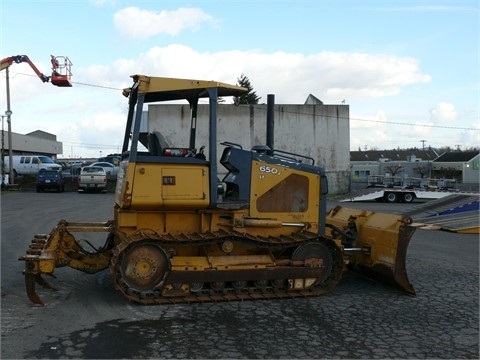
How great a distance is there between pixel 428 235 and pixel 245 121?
70.1 feet

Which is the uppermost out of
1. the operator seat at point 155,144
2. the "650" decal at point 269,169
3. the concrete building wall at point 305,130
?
the concrete building wall at point 305,130

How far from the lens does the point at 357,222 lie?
7785 millimetres

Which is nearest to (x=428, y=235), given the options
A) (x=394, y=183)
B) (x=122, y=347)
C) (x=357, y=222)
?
(x=357, y=222)

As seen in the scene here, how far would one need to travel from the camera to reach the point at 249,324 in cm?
546

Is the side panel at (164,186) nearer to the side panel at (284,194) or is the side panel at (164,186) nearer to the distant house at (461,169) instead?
the side panel at (284,194)

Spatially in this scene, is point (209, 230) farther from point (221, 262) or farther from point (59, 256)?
point (59, 256)

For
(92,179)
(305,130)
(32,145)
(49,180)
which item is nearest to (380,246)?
(92,179)

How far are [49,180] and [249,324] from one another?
26.7 meters

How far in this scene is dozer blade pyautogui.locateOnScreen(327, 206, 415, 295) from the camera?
22.3 ft

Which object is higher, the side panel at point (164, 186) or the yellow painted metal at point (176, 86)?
the yellow painted metal at point (176, 86)

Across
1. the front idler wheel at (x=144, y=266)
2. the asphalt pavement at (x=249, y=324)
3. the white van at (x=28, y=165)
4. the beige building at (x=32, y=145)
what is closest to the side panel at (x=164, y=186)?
the front idler wheel at (x=144, y=266)

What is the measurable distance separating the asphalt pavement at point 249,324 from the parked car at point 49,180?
23014 millimetres

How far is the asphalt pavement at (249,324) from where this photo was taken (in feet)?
15.4

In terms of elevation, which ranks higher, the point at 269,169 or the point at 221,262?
the point at 269,169
